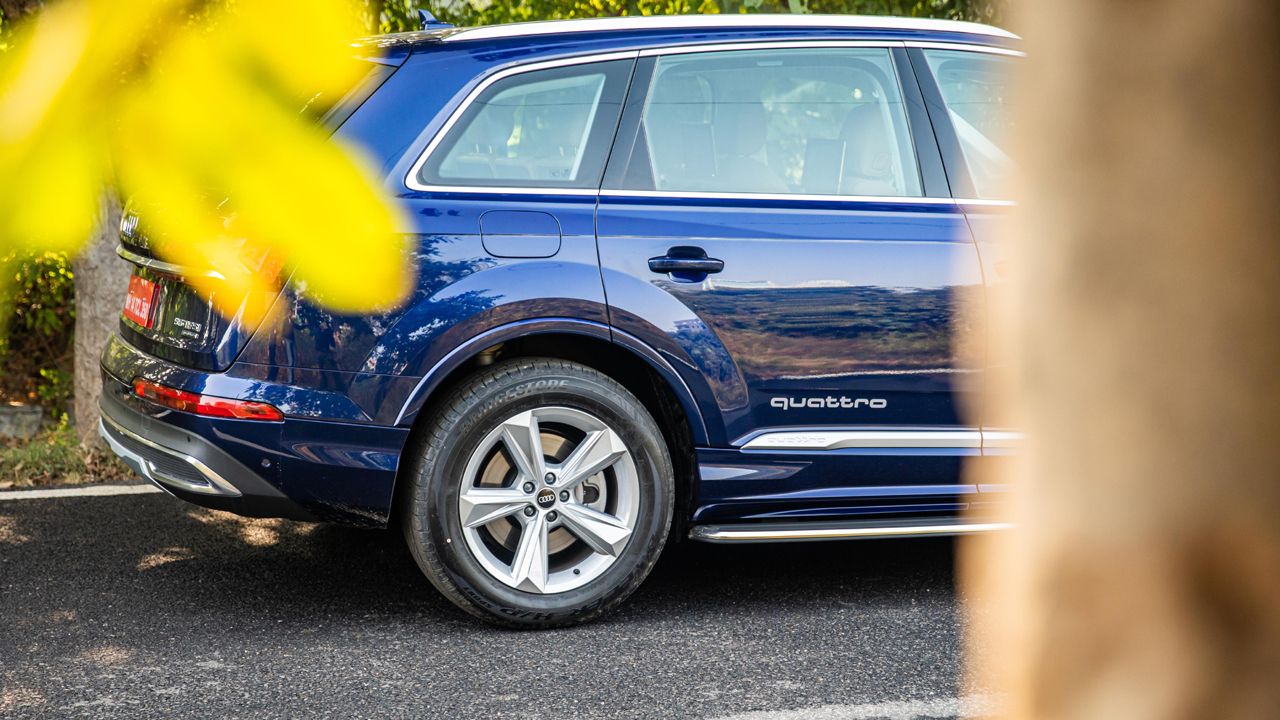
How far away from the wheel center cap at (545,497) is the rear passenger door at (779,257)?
0.45 metres

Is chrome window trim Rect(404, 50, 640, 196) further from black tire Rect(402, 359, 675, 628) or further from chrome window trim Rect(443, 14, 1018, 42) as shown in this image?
black tire Rect(402, 359, 675, 628)

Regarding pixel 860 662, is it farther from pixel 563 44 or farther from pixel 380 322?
pixel 380 322

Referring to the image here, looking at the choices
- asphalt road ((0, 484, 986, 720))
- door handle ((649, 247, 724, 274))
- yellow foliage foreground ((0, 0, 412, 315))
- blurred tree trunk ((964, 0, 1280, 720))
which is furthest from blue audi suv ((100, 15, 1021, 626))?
blurred tree trunk ((964, 0, 1280, 720))

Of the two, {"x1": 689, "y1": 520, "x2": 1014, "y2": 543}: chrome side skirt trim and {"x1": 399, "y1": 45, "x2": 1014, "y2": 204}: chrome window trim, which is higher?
{"x1": 399, "y1": 45, "x2": 1014, "y2": 204}: chrome window trim

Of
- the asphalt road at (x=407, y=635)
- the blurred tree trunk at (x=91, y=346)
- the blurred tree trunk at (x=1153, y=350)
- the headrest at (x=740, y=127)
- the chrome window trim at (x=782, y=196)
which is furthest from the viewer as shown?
the blurred tree trunk at (x=91, y=346)

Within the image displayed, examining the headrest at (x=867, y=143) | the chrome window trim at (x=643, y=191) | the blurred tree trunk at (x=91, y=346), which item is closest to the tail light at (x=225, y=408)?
the chrome window trim at (x=643, y=191)

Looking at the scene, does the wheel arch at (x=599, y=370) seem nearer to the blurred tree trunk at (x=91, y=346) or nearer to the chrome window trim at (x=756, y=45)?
the chrome window trim at (x=756, y=45)

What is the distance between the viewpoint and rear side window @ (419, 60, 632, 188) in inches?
142

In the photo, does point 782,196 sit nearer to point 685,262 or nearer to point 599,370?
point 685,262

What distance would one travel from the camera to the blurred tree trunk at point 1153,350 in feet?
1.73

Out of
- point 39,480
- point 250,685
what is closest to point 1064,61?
point 250,685

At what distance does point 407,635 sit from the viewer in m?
3.68

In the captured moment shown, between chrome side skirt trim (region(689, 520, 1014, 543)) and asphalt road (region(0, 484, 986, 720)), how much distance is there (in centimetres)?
24

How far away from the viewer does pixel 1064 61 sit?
562 mm
